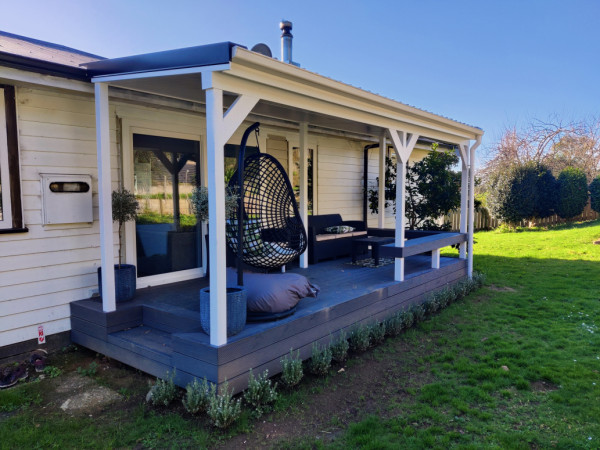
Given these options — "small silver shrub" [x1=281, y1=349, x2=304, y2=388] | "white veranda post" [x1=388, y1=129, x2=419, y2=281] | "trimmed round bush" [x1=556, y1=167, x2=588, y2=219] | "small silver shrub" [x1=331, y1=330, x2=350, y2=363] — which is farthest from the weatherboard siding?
"trimmed round bush" [x1=556, y1=167, x2=588, y2=219]

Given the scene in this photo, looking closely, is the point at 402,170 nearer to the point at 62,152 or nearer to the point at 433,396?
the point at 433,396

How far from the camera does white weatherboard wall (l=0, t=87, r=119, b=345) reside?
11.4 feet

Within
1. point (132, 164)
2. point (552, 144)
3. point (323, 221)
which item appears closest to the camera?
point (132, 164)

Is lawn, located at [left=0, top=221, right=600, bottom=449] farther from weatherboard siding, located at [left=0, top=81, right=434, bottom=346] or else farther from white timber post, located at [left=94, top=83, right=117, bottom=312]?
white timber post, located at [left=94, top=83, right=117, bottom=312]

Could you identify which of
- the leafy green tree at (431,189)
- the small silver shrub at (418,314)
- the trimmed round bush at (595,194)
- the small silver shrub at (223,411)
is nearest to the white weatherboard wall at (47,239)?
the small silver shrub at (223,411)

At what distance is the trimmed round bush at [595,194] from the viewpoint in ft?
50.1

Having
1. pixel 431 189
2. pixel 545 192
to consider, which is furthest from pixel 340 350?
pixel 545 192

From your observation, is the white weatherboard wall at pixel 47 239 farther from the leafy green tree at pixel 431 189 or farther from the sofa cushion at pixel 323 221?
the leafy green tree at pixel 431 189

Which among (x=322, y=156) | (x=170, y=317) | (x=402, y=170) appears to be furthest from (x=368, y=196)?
(x=170, y=317)

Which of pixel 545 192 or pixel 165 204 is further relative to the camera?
pixel 545 192

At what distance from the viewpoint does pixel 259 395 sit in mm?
2857

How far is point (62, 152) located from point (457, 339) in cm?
421

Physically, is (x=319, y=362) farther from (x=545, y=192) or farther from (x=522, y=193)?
(x=545, y=192)

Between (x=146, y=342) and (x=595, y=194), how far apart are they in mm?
17187
